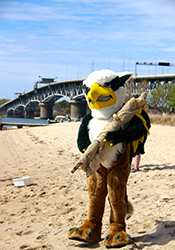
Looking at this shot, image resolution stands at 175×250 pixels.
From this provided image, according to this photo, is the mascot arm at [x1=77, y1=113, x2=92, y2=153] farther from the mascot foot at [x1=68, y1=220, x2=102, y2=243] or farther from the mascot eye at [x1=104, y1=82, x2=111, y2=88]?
the mascot foot at [x1=68, y1=220, x2=102, y2=243]

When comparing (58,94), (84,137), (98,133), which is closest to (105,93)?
(98,133)

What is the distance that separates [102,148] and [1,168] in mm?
4963

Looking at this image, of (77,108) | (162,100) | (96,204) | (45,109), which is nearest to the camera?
(96,204)

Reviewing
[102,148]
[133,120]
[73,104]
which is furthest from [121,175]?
[73,104]

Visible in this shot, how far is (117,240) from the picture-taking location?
290cm

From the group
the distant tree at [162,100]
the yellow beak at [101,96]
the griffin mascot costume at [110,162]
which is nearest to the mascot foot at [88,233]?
the griffin mascot costume at [110,162]

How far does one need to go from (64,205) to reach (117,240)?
1.66 metres

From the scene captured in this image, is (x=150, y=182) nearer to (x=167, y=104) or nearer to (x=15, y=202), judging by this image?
(x=15, y=202)

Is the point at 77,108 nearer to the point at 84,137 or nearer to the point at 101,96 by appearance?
the point at 84,137

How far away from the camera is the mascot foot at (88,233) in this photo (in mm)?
3086

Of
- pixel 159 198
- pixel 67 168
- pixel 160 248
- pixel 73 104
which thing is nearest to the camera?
pixel 160 248

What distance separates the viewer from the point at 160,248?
9.05 ft

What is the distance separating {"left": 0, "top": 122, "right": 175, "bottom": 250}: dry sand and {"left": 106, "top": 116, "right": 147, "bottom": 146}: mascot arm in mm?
1148

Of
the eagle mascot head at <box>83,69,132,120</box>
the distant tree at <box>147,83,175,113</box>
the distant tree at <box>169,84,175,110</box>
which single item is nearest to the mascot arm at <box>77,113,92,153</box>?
the eagle mascot head at <box>83,69,132,120</box>
